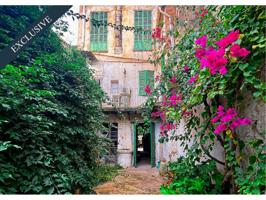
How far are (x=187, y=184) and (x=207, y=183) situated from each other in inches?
8.2

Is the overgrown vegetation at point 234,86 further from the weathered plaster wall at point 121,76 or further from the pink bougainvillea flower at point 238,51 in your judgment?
the weathered plaster wall at point 121,76

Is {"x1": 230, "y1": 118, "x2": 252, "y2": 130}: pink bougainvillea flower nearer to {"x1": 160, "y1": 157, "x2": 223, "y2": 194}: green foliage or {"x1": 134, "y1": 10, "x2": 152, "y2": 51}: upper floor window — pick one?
{"x1": 160, "y1": 157, "x2": 223, "y2": 194}: green foliage

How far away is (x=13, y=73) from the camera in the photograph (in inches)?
82.8

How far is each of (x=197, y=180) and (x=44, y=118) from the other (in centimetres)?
185

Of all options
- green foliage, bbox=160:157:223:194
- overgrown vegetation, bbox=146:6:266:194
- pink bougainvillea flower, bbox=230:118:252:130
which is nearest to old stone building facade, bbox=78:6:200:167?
green foliage, bbox=160:157:223:194

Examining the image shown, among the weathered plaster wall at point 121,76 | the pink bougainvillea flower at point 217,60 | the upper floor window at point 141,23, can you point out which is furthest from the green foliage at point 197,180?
the weathered plaster wall at point 121,76

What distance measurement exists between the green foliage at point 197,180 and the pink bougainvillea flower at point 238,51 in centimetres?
121

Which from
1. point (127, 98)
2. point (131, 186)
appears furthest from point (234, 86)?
point (127, 98)

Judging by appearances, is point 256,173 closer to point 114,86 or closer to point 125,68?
point 125,68

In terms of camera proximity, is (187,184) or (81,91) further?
(81,91)

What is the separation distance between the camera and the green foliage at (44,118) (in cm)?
217
